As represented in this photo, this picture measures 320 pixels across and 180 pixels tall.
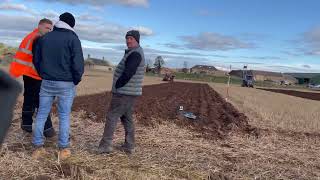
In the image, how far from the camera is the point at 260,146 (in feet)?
31.2

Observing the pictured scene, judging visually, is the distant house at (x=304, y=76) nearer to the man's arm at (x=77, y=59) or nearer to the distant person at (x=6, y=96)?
the man's arm at (x=77, y=59)

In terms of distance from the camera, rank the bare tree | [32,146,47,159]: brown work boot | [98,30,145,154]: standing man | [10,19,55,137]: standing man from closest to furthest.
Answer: [32,146,47,159]: brown work boot
[98,30,145,154]: standing man
[10,19,55,137]: standing man
the bare tree

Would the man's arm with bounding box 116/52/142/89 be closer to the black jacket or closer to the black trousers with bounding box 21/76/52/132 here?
the black jacket

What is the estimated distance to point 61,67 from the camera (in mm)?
7285

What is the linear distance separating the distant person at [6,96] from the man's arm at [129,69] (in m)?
5.49

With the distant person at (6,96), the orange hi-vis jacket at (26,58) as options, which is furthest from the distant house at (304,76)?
the distant person at (6,96)

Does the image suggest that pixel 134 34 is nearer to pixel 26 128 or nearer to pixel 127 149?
pixel 127 149

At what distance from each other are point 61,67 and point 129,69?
40.4 inches

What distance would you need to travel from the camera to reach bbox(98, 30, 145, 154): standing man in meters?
7.78

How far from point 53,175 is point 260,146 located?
4517mm

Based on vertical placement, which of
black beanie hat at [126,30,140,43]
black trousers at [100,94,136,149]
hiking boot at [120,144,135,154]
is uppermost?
black beanie hat at [126,30,140,43]

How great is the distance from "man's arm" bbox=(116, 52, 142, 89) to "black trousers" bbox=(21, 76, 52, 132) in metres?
1.58

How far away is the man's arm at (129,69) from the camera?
7758 mm

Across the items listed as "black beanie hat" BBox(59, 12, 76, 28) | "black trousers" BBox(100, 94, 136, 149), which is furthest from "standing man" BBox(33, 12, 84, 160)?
"black trousers" BBox(100, 94, 136, 149)
